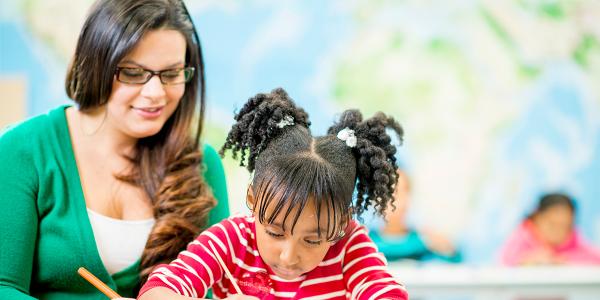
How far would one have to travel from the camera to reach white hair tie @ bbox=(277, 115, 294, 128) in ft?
4.44

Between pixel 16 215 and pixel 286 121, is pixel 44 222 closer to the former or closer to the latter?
pixel 16 215

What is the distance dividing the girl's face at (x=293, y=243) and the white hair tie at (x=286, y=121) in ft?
0.56

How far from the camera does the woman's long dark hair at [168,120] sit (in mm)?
1641

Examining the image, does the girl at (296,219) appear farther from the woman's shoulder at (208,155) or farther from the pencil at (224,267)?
the woman's shoulder at (208,155)

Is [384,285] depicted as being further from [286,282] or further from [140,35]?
[140,35]

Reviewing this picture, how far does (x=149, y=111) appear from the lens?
170 centimetres

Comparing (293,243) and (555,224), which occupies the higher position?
(555,224)

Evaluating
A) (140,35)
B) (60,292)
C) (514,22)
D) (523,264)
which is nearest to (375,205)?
(140,35)

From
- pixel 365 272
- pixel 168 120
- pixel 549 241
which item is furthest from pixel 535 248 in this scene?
pixel 365 272

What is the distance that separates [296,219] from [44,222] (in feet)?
2.32

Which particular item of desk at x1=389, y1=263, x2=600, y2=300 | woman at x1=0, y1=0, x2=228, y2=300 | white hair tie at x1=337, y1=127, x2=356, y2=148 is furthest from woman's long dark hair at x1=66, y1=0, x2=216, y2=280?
desk at x1=389, y1=263, x2=600, y2=300

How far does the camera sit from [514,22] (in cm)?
457

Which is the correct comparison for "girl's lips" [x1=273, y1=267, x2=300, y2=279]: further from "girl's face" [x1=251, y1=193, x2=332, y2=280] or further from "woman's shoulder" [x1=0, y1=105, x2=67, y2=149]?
"woman's shoulder" [x1=0, y1=105, x2=67, y2=149]

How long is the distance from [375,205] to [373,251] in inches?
4.5
